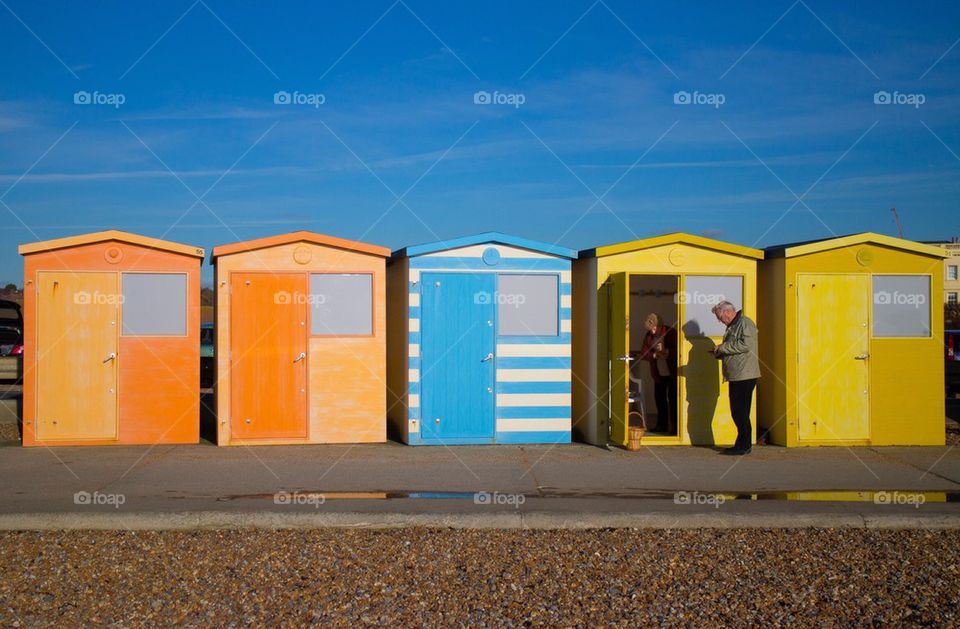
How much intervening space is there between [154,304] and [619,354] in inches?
236

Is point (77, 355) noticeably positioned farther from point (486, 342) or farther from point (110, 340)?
point (486, 342)

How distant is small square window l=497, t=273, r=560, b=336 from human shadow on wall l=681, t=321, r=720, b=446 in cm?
175

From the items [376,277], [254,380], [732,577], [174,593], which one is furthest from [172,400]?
[732,577]

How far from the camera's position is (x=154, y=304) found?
42.8 feet

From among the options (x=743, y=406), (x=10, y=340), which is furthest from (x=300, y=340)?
(x=10, y=340)

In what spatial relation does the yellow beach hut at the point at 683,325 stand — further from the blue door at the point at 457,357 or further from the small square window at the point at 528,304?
the blue door at the point at 457,357

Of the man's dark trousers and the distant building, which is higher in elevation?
the distant building

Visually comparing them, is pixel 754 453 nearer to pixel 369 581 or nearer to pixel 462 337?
pixel 462 337

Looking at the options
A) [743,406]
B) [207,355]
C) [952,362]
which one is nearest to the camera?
[743,406]

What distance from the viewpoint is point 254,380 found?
1289 cm

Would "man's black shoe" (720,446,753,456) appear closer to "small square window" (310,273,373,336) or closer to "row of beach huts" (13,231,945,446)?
"row of beach huts" (13,231,945,446)

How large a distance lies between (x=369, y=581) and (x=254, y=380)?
21.4ft

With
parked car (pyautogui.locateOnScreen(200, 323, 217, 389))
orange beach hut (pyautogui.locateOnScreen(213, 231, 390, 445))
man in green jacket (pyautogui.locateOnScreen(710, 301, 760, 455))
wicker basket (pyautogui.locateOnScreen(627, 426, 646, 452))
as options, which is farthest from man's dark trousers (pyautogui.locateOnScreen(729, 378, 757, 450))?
parked car (pyautogui.locateOnScreen(200, 323, 217, 389))

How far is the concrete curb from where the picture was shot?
827cm
